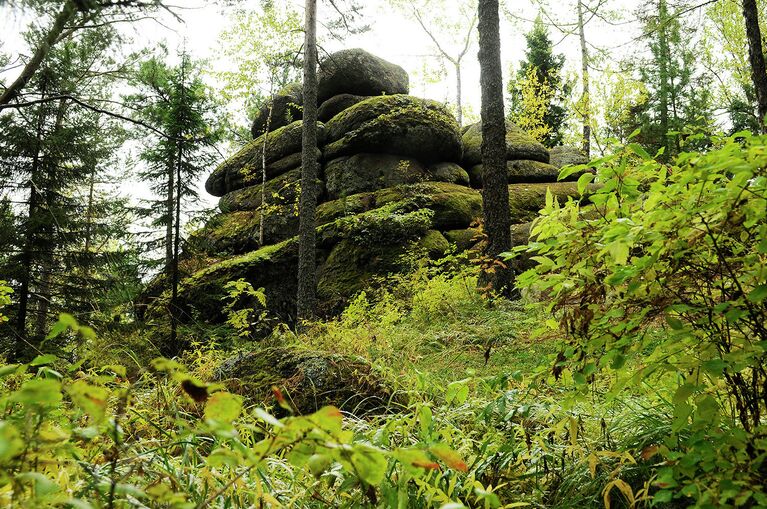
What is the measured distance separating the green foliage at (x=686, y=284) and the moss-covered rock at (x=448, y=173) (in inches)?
438

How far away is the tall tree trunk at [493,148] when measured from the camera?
24.5 ft

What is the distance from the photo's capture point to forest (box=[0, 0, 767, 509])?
138 centimetres

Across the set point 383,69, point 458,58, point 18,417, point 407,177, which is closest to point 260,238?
point 407,177

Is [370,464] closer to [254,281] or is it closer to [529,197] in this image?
[254,281]

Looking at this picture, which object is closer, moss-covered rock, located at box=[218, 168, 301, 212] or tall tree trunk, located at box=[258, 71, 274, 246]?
tall tree trunk, located at box=[258, 71, 274, 246]

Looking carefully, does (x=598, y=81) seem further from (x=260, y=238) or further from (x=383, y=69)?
(x=260, y=238)

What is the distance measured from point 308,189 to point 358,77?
6.93 m

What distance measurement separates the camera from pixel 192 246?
851 centimetres

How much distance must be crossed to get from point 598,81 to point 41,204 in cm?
1823

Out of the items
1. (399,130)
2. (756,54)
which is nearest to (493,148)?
(756,54)

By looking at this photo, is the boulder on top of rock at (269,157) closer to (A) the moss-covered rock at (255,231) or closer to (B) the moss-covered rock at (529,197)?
(A) the moss-covered rock at (255,231)

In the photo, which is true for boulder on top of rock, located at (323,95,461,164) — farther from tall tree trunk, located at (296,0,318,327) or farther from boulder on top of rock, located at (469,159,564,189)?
tall tree trunk, located at (296,0,318,327)

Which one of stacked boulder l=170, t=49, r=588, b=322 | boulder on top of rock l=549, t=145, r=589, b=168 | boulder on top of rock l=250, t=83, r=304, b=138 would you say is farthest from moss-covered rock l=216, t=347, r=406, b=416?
boulder on top of rock l=549, t=145, r=589, b=168

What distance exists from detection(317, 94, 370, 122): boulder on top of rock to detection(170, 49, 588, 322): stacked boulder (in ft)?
0.11
